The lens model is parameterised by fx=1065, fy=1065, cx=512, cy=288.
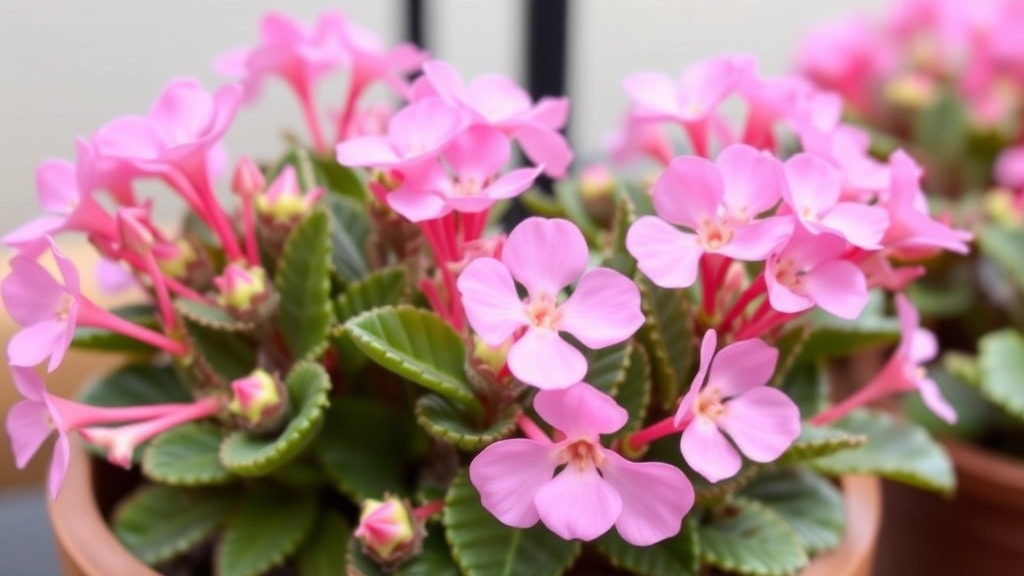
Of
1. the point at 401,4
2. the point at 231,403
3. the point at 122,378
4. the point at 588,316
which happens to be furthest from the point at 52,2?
the point at 588,316

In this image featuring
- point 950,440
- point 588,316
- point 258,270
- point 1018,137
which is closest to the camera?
point 588,316

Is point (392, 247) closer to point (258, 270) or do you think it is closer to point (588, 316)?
point (258, 270)

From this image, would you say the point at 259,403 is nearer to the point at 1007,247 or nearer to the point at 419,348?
the point at 419,348

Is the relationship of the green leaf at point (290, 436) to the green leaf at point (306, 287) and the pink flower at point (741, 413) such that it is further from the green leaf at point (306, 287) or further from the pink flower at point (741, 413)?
the pink flower at point (741, 413)

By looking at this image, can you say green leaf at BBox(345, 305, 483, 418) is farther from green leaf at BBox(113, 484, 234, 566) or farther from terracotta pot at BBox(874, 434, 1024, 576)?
terracotta pot at BBox(874, 434, 1024, 576)

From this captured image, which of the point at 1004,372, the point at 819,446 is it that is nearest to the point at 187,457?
the point at 819,446

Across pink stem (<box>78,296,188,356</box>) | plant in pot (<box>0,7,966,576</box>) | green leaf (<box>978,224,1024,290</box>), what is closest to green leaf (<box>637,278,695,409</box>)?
plant in pot (<box>0,7,966,576</box>)
